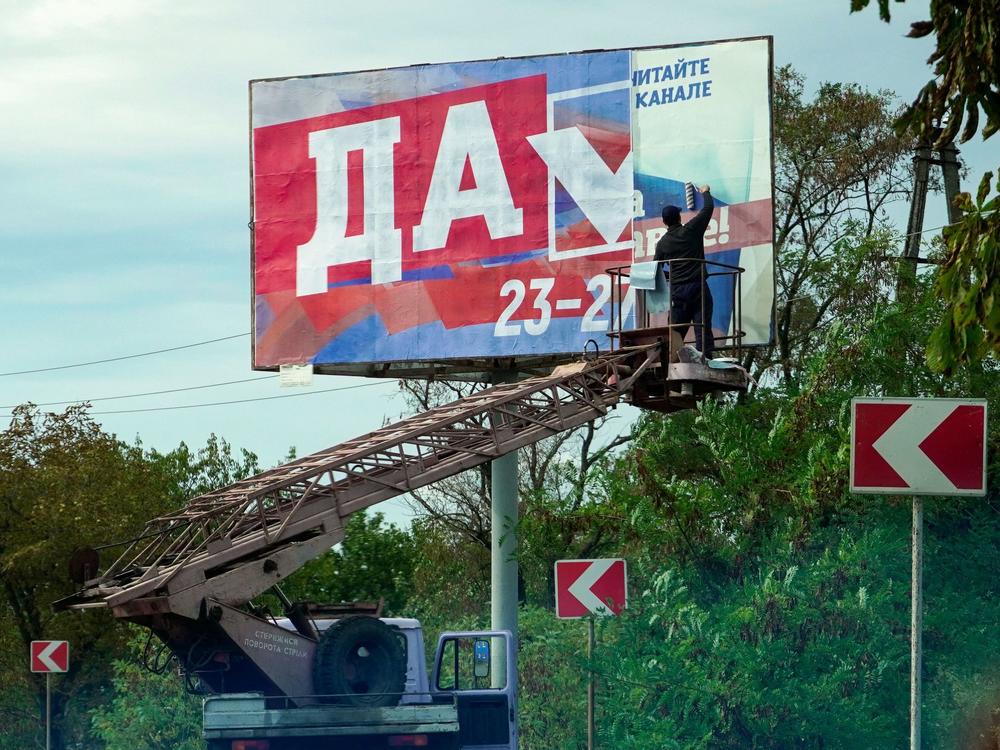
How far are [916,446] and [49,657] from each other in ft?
56.6

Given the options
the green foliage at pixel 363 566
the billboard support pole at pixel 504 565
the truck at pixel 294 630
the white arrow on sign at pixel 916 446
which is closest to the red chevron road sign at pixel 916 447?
the white arrow on sign at pixel 916 446

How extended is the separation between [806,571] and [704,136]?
25.9ft

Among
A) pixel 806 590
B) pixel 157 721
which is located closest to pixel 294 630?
pixel 806 590

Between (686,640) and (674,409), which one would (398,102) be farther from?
(686,640)

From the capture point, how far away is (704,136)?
24.8m

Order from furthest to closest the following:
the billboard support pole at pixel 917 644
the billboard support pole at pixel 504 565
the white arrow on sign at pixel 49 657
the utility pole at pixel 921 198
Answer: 1. the billboard support pole at pixel 504 565
2. the white arrow on sign at pixel 49 657
3. the utility pole at pixel 921 198
4. the billboard support pole at pixel 917 644

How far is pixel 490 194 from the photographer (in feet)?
85.8

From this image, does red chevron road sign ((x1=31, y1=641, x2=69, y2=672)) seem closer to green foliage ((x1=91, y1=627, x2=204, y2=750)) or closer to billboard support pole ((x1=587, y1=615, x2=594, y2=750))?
green foliage ((x1=91, y1=627, x2=204, y2=750))

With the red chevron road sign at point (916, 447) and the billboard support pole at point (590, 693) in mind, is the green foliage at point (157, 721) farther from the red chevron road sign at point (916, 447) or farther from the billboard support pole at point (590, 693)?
the red chevron road sign at point (916, 447)

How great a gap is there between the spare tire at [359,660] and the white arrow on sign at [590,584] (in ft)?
9.04

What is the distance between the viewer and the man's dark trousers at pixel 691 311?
19703 millimetres

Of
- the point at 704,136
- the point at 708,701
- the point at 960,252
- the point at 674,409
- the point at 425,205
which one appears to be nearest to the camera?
the point at 960,252

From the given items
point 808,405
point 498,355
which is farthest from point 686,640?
point 498,355

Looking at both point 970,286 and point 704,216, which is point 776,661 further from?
point 970,286
